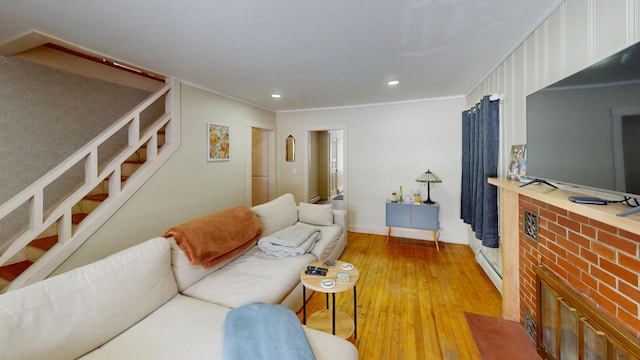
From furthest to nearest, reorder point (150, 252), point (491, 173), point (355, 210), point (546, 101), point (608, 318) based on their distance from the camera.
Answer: point (355, 210) → point (491, 173) → point (150, 252) → point (546, 101) → point (608, 318)

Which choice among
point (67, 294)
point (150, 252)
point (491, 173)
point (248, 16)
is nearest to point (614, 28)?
point (491, 173)

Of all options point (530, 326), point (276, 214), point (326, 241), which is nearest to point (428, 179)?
point (326, 241)

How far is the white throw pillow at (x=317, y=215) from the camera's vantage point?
3477 millimetres

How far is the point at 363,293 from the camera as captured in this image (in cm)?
256

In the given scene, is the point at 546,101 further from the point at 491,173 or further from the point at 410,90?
the point at 410,90

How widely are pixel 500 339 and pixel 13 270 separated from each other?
154 inches

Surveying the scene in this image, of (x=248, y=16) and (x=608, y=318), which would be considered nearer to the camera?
(x=608, y=318)

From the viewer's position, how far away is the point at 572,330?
1354mm

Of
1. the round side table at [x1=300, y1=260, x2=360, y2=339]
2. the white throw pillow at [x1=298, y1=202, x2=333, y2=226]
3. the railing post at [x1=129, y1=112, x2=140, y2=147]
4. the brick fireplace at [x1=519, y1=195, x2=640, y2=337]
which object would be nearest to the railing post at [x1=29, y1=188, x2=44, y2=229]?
the railing post at [x1=129, y1=112, x2=140, y2=147]

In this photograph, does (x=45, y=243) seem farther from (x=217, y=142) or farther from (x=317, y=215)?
(x=317, y=215)

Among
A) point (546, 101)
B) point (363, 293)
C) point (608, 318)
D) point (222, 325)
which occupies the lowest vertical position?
point (363, 293)

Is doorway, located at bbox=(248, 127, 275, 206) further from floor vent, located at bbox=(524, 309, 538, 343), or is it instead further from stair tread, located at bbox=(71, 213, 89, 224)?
floor vent, located at bbox=(524, 309, 538, 343)

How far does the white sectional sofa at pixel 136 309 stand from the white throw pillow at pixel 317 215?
1453mm

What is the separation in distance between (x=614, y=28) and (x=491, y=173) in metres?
1.50
